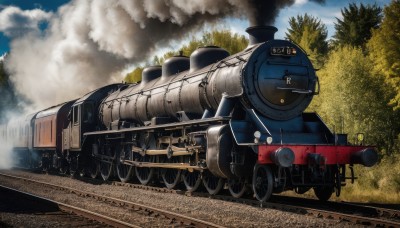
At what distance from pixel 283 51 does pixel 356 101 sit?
1495cm

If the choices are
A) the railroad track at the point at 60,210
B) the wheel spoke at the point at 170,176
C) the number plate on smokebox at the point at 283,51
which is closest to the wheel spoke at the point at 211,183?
the wheel spoke at the point at 170,176

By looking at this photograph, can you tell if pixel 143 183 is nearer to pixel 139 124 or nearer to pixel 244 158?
pixel 139 124

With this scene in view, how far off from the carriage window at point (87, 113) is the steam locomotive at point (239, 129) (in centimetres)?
299

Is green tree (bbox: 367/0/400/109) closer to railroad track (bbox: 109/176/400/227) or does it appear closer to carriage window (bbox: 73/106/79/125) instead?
carriage window (bbox: 73/106/79/125)

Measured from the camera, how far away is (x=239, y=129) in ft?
32.6

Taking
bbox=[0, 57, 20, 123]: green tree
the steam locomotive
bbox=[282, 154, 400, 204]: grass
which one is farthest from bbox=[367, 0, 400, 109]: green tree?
bbox=[0, 57, 20, 123]: green tree

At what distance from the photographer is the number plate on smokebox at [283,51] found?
10.4 meters

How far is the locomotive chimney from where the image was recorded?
1101 centimetres

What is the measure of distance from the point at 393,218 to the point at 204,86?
5.38 metres

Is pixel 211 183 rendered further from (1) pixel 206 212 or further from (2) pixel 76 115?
(2) pixel 76 115

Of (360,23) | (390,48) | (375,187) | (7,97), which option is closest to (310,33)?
(360,23)

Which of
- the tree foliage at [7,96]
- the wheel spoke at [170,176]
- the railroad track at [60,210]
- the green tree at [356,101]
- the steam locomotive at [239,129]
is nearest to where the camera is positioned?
the railroad track at [60,210]

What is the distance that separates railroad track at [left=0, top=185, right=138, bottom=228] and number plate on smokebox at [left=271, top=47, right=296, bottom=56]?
5082 mm

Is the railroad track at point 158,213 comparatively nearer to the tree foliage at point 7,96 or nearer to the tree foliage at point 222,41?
the tree foliage at point 222,41
